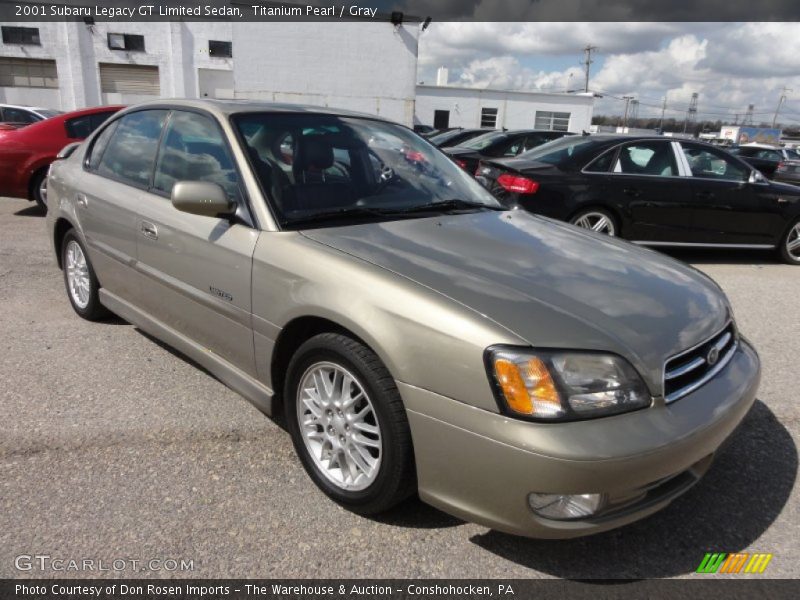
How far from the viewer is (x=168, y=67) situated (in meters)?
37.4

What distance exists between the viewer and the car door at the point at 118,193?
3494 mm

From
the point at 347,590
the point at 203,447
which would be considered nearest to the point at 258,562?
the point at 347,590

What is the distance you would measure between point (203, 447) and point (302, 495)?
24.9 inches

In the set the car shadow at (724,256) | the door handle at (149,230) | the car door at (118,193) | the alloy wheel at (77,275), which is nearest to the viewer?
the door handle at (149,230)

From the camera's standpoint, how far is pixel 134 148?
3.71 m

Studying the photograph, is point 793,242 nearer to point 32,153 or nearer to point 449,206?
point 449,206

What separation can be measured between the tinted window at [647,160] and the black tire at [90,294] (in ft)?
17.8

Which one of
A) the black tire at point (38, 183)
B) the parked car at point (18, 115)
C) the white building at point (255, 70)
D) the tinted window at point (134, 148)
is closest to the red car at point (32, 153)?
the black tire at point (38, 183)

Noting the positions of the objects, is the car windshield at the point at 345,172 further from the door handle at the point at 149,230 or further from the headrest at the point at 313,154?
the door handle at the point at 149,230

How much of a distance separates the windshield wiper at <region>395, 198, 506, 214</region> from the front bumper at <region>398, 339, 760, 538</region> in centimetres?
124

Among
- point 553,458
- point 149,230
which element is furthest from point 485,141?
point 553,458

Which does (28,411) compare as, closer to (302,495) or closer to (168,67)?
(302,495)

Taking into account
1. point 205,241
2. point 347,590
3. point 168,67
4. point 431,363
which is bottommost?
point 347,590

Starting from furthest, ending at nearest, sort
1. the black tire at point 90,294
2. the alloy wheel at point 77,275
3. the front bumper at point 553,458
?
1. the alloy wheel at point 77,275
2. the black tire at point 90,294
3. the front bumper at point 553,458
